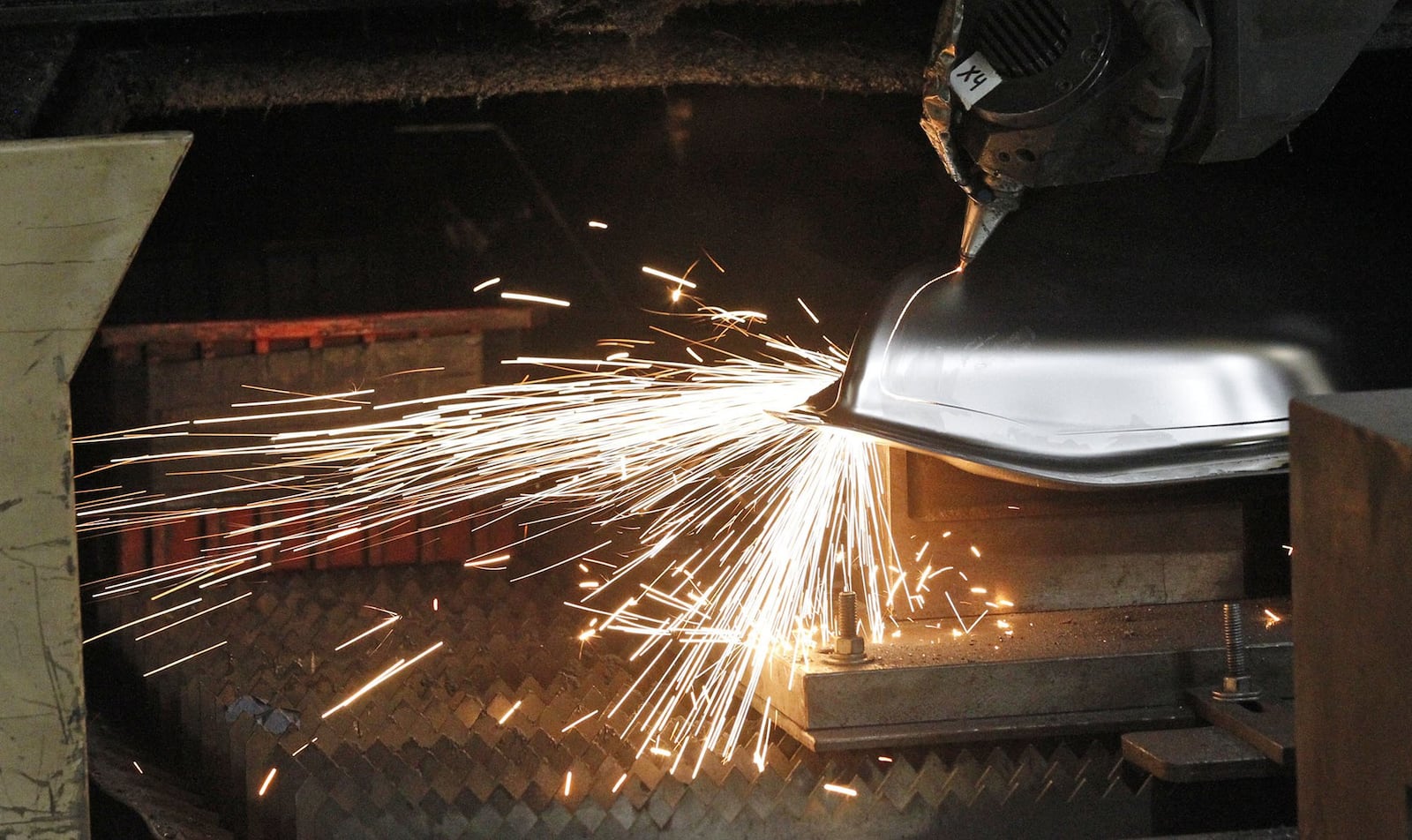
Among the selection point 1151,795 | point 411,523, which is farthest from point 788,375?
point 411,523

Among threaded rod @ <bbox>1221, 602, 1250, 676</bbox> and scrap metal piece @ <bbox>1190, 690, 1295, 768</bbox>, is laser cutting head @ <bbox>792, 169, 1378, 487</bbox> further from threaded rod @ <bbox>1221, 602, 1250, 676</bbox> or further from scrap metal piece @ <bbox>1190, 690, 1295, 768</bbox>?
scrap metal piece @ <bbox>1190, 690, 1295, 768</bbox>

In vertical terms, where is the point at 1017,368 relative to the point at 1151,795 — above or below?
above

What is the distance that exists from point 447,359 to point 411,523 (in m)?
0.81

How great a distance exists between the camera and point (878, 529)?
9.52ft

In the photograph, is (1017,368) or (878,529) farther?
(878,529)

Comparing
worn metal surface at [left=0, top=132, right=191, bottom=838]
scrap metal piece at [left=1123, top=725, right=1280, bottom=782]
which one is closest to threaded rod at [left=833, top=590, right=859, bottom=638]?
scrap metal piece at [left=1123, top=725, right=1280, bottom=782]

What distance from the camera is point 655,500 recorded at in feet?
13.2

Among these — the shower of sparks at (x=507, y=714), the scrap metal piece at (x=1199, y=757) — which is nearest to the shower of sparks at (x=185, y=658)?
the shower of sparks at (x=507, y=714)

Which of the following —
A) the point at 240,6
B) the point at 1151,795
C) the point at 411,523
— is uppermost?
the point at 240,6

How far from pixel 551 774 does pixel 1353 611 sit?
2174 mm

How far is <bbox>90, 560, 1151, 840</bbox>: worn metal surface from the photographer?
9.05 feet

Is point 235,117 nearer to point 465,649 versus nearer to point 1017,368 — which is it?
point 465,649

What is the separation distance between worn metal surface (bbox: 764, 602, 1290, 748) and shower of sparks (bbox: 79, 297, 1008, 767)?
162 mm

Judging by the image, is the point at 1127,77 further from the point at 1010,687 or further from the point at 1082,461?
the point at 1010,687
